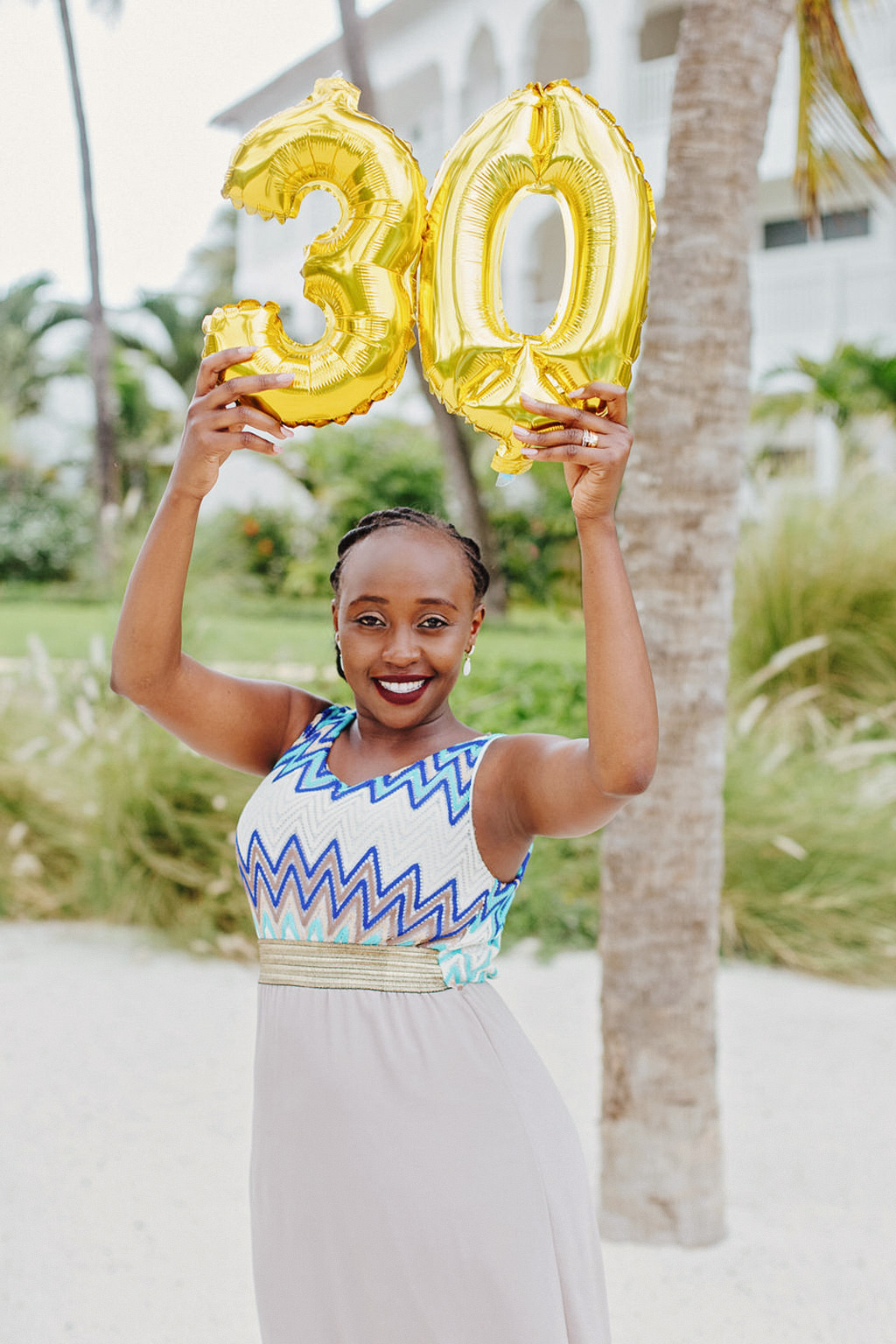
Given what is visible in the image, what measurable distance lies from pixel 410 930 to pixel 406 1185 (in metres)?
0.29

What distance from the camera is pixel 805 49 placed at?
533 centimetres

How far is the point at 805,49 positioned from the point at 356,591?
464 cm

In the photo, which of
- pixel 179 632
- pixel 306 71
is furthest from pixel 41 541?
pixel 179 632

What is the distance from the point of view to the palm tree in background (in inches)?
127

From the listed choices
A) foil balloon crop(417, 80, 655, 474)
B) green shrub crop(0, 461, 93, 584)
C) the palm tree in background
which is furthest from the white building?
foil balloon crop(417, 80, 655, 474)

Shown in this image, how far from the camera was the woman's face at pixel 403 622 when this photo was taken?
166 centimetres

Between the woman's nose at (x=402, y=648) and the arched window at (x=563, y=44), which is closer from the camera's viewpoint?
the woman's nose at (x=402, y=648)

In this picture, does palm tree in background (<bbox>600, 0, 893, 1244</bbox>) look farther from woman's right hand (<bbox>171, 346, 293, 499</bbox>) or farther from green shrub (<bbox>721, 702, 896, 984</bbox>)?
green shrub (<bbox>721, 702, 896, 984</bbox>)

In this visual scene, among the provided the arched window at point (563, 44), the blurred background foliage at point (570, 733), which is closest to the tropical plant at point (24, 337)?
the arched window at point (563, 44)

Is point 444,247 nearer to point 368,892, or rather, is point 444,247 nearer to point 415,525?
point 415,525

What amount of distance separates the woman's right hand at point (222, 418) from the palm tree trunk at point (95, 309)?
15.5 meters

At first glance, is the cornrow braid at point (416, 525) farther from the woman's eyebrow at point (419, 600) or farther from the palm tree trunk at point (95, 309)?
the palm tree trunk at point (95, 309)

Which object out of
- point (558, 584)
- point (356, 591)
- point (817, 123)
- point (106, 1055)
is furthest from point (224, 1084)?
point (558, 584)

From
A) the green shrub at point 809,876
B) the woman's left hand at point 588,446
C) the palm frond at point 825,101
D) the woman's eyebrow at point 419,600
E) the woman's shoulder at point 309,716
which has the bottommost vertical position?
the green shrub at point 809,876
